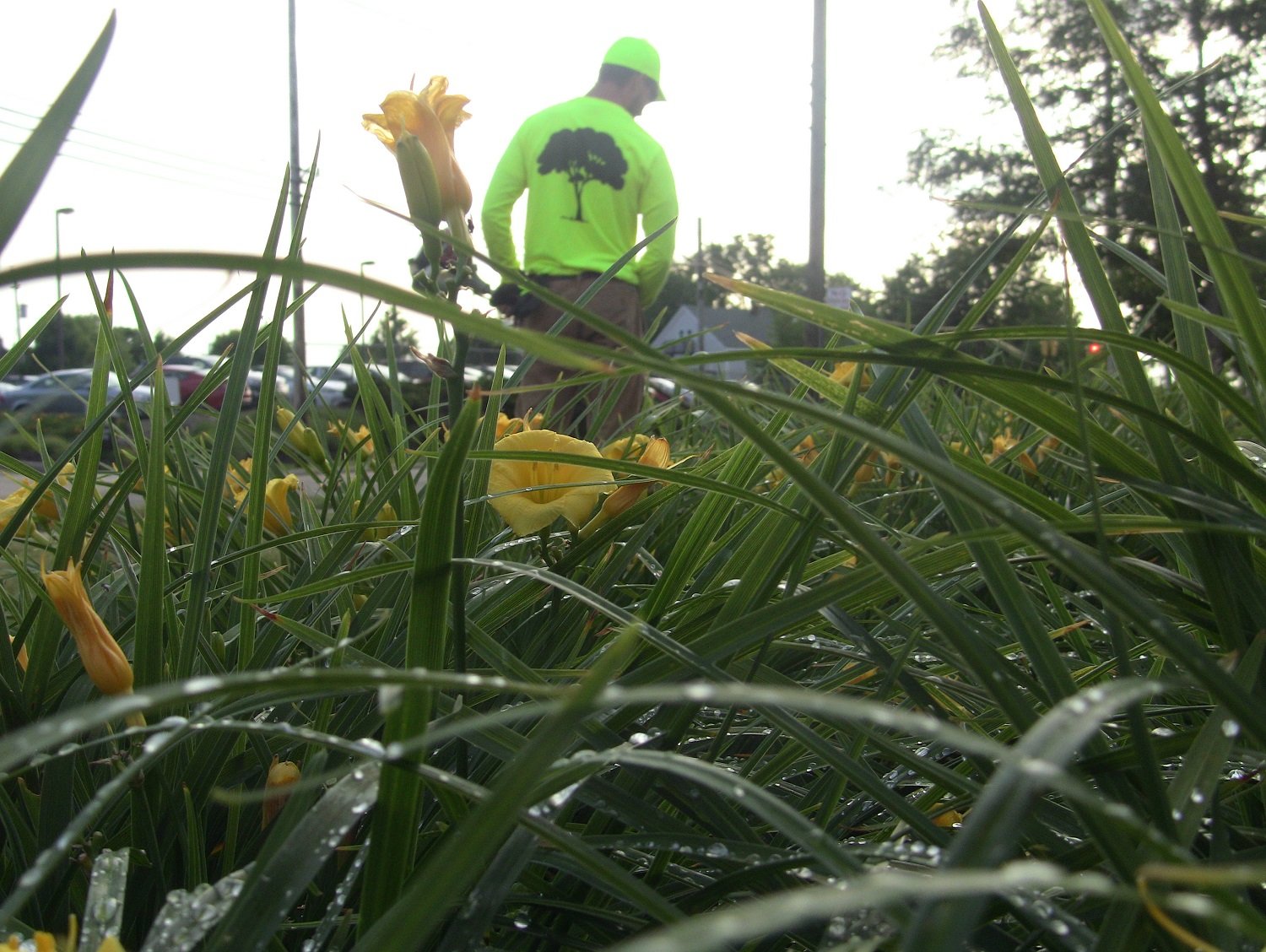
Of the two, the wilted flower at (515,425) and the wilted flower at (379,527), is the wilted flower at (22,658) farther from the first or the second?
the wilted flower at (515,425)

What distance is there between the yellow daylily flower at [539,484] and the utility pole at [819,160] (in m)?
6.47

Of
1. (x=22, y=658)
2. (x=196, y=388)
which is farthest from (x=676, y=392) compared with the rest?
(x=22, y=658)

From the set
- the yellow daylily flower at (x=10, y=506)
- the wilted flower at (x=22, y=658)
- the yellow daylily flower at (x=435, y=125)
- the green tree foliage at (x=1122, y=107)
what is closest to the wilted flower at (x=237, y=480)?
the yellow daylily flower at (x=10, y=506)

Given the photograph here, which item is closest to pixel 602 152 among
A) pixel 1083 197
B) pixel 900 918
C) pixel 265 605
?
pixel 265 605

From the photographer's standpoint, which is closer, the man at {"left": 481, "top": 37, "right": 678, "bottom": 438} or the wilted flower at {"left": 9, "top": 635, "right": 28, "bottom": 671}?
the wilted flower at {"left": 9, "top": 635, "right": 28, "bottom": 671}

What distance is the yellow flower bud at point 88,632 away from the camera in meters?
0.44

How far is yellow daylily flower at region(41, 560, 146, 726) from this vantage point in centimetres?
44

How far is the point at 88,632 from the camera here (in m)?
0.44

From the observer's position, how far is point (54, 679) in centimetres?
54

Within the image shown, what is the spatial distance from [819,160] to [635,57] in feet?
14.6

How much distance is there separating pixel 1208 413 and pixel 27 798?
0.52m

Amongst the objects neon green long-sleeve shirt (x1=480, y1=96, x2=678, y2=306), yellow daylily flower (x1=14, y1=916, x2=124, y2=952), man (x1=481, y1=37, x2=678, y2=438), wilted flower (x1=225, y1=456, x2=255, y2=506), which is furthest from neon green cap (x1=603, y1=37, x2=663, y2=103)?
yellow daylily flower (x1=14, y1=916, x2=124, y2=952)

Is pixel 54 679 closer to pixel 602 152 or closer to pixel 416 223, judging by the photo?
pixel 416 223

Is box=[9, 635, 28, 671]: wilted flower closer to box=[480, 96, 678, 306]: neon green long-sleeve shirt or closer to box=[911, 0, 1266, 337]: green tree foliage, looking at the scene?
box=[480, 96, 678, 306]: neon green long-sleeve shirt
